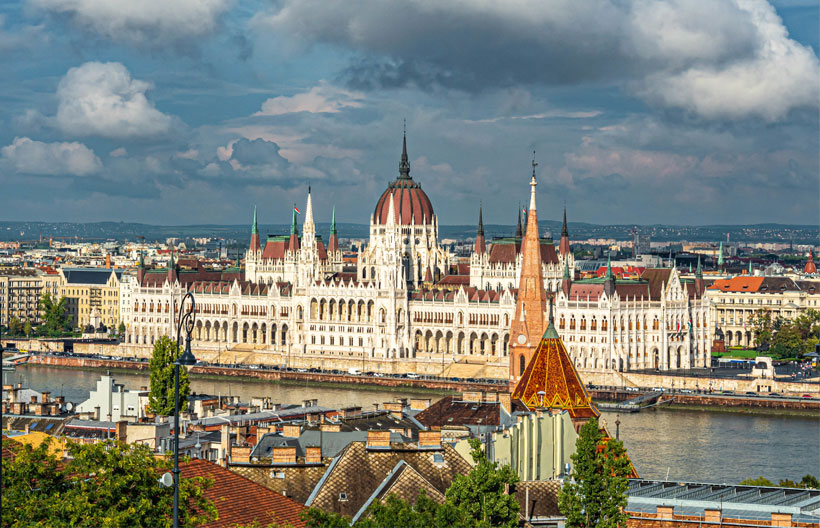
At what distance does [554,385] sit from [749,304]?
91.0 m

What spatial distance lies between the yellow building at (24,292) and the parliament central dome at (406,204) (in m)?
37.5

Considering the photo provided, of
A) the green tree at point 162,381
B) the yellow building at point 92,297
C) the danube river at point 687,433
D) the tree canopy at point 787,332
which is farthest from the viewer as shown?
the yellow building at point 92,297

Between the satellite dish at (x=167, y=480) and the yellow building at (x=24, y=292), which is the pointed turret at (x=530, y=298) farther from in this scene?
the yellow building at (x=24, y=292)

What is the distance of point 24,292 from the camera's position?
484 ft

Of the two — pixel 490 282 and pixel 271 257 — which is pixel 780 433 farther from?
pixel 271 257

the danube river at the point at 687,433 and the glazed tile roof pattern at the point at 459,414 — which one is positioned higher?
the glazed tile roof pattern at the point at 459,414

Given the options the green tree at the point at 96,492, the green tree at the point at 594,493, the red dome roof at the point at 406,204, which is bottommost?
the green tree at the point at 594,493

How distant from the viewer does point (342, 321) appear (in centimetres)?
11812

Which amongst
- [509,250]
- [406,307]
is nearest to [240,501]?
[406,307]

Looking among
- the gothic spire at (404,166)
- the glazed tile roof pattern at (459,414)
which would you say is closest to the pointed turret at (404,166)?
the gothic spire at (404,166)

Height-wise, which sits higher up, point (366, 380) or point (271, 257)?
point (271, 257)

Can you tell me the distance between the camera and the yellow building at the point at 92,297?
→ 142875 mm

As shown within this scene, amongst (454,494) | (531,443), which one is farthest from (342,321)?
(454,494)

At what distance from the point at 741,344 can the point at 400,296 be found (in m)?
30.4
